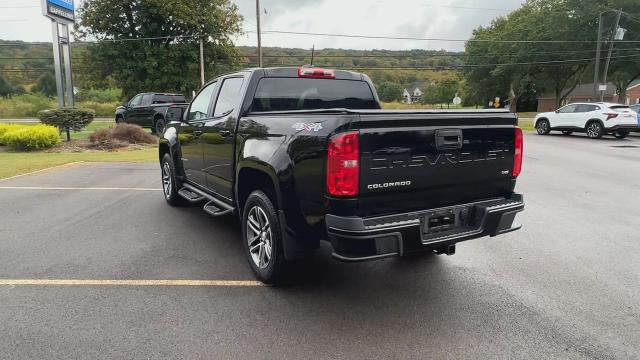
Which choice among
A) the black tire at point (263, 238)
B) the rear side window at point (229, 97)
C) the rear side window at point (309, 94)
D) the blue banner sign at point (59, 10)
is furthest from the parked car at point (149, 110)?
the black tire at point (263, 238)

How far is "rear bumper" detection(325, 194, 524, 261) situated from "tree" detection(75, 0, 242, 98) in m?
36.3

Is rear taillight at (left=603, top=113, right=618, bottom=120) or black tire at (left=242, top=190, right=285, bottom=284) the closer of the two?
black tire at (left=242, top=190, right=285, bottom=284)

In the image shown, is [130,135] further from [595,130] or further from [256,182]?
[595,130]

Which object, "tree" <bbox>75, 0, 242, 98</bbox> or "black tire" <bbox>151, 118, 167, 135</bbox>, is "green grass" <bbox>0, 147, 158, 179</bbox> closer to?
"black tire" <bbox>151, 118, 167, 135</bbox>

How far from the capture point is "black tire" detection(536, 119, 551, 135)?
21828mm

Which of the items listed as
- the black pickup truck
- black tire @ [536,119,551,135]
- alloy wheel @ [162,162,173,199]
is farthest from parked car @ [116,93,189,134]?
black tire @ [536,119,551,135]

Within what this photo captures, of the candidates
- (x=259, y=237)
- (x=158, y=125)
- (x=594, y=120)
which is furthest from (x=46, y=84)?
(x=259, y=237)

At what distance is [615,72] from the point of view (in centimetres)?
4366

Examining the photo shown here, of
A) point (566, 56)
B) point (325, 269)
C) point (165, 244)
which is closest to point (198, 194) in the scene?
point (165, 244)

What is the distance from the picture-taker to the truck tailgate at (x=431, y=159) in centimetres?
301

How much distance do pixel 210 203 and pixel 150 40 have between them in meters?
37.4

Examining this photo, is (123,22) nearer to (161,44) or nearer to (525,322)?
(161,44)

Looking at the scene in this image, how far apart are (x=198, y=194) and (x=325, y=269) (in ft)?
7.18

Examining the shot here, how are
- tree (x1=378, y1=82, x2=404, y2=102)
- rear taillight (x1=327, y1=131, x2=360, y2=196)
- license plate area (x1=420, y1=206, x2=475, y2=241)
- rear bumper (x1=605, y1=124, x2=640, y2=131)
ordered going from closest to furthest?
1. rear taillight (x1=327, y1=131, x2=360, y2=196)
2. license plate area (x1=420, y1=206, x2=475, y2=241)
3. rear bumper (x1=605, y1=124, x2=640, y2=131)
4. tree (x1=378, y1=82, x2=404, y2=102)
